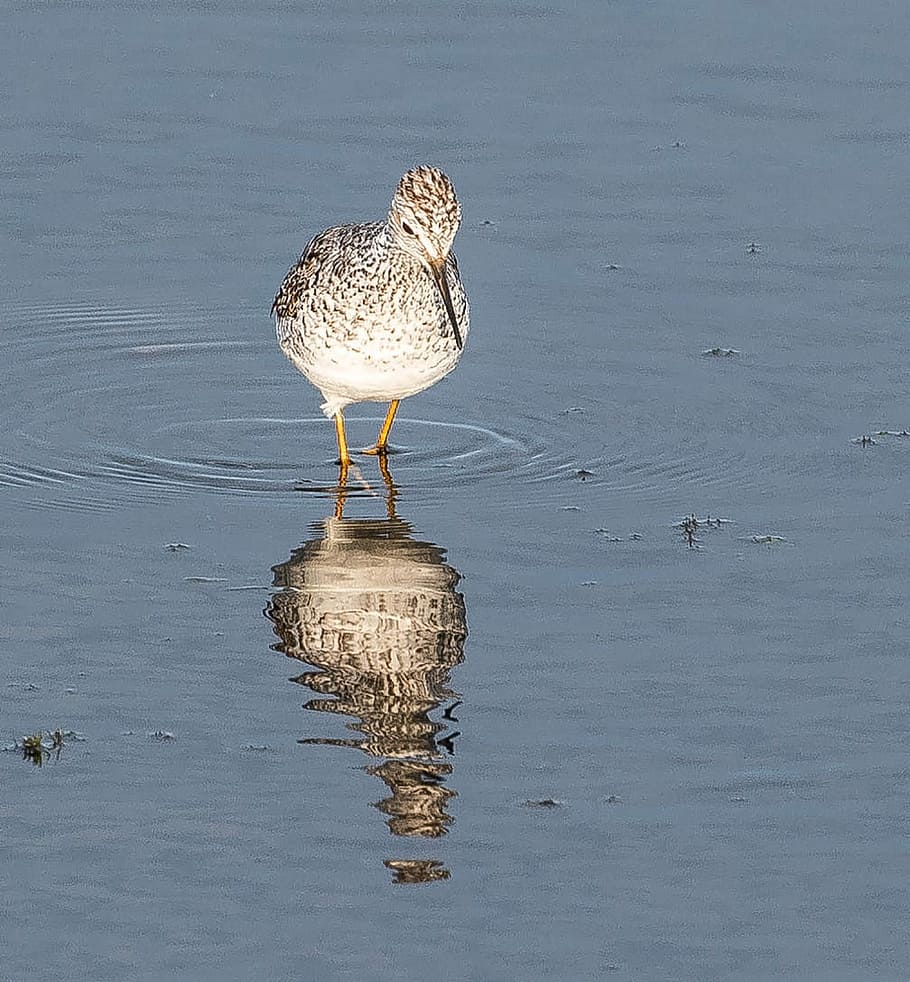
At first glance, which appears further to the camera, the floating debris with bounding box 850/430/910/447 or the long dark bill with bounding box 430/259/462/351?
the floating debris with bounding box 850/430/910/447

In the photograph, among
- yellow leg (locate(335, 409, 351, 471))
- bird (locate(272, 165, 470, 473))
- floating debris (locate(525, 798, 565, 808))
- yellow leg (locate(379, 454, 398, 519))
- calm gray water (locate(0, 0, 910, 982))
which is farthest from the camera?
yellow leg (locate(335, 409, 351, 471))

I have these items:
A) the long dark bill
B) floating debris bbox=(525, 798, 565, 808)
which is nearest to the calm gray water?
floating debris bbox=(525, 798, 565, 808)

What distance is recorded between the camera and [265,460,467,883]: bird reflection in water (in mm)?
7312

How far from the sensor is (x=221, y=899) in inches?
262

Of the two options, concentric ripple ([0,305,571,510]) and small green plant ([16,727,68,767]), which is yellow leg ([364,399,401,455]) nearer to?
concentric ripple ([0,305,571,510])

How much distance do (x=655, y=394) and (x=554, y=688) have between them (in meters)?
3.35

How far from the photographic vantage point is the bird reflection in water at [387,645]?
24.0ft

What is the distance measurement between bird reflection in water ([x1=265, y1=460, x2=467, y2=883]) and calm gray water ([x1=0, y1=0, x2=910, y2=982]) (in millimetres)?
20

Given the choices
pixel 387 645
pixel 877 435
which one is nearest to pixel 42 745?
pixel 387 645

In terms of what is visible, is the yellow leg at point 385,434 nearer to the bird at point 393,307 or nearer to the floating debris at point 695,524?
the bird at point 393,307

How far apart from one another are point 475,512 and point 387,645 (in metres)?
1.54

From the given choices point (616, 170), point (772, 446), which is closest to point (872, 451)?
point (772, 446)

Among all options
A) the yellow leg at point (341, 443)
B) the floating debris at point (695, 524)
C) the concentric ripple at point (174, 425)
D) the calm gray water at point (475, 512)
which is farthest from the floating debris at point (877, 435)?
the yellow leg at point (341, 443)

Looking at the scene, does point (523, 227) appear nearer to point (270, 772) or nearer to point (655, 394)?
point (655, 394)
